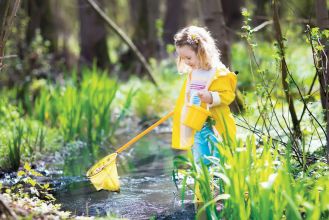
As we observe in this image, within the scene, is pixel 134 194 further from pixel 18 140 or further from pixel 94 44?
pixel 94 44

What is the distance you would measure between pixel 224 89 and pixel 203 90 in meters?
0.14

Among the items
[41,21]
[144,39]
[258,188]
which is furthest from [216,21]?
[41,21]

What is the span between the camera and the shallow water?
13.1ft

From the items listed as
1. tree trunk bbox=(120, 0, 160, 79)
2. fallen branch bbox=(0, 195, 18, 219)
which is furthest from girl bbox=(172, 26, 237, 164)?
tree trunk bbox=(120, 0, 160, 79)

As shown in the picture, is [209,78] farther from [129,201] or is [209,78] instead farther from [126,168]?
[126,168]

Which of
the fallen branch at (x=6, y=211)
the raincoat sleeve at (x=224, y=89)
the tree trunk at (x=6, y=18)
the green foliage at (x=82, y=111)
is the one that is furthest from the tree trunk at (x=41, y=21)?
the fallen branch at (x=6, y=211)

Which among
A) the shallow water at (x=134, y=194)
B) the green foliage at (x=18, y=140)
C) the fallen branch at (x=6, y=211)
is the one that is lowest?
the shallow water at (x=134, y=194)

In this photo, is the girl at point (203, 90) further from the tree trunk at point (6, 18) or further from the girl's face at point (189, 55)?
the tree trunk at point (6, 18)

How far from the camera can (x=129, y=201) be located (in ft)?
14.0

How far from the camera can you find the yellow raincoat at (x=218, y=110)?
4.00 metres

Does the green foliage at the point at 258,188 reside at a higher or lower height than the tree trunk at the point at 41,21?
lower

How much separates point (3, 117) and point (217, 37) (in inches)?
96.8

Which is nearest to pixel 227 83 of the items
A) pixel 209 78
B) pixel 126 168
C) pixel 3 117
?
pixel 209 78

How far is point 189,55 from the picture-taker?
4.07 meters
